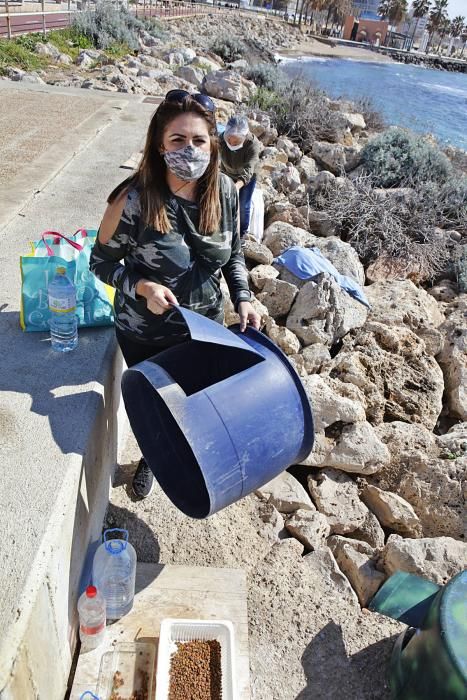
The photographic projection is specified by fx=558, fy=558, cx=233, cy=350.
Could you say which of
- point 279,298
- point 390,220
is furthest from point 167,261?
point 390,220

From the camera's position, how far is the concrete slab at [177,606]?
2.17 meters

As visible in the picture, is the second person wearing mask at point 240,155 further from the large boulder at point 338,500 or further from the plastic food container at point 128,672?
the plastic food container at point 128,672

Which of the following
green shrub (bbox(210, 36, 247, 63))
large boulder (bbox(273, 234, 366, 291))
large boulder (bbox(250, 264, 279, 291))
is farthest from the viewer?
green shrub (bbox(210, 36, 247, 63))

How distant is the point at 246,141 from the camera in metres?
5.10

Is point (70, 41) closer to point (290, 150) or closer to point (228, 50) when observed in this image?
point (228, 50)

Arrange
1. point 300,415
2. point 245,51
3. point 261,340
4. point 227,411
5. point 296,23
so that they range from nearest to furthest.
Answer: point 227,411 → point 300,415 → point 261,340 → point 245,51 → point 296,23

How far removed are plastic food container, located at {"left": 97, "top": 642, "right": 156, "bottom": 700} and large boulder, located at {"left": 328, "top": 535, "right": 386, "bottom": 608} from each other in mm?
1131

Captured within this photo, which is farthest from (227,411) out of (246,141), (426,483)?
(246,141)

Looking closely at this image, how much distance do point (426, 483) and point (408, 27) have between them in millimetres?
109008

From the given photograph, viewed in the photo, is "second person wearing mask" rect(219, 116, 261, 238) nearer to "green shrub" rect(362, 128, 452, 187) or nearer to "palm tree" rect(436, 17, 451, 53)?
"green shrub" rect(362, 128, 452, 187)

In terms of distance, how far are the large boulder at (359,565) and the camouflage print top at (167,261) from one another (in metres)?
1.49

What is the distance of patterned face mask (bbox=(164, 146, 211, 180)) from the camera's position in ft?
7.25

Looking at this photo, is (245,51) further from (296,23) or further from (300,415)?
(296,23)

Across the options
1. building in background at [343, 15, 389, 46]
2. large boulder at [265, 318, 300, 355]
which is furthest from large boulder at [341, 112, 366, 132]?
building in background at [343, 15, 389, 46]
